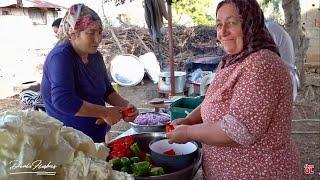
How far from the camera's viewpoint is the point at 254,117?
145 cm

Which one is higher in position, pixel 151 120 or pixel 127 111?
pixel 127 111

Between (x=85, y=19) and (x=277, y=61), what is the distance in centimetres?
125

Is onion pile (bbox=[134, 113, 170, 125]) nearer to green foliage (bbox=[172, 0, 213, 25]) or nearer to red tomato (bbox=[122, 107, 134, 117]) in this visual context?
red tomato (bbox=[122, 107, 134, 117])

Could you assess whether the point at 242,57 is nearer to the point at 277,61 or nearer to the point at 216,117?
the point at 277,61

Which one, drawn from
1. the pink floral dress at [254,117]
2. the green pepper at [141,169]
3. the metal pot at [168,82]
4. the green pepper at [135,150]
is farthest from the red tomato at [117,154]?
the metal pot at [168,82]

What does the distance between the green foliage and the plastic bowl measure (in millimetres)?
14134

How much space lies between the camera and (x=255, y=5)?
158 centimetres

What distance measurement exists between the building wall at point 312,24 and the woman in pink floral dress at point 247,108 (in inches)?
423

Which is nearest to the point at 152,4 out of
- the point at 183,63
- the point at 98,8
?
the point at 183,63

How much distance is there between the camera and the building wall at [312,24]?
11.3 meters

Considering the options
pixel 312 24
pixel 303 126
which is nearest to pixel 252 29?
pixel 303 126

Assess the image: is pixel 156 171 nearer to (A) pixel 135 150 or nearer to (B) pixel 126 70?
(A) pixel 135 150

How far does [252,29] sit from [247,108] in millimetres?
373

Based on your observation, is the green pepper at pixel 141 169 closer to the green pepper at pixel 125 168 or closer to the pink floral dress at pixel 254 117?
the green pepper at pixel 125 168
